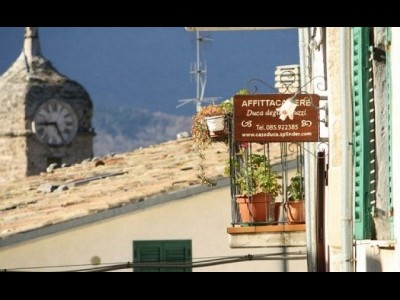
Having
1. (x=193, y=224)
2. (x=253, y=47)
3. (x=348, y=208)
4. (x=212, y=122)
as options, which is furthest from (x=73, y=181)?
(x=253, y=47)

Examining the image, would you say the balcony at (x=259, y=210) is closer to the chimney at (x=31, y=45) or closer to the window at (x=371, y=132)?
the window at (x=371, y=132)

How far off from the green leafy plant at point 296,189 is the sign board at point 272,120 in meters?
3.97

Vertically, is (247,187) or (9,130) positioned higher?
(9,130)

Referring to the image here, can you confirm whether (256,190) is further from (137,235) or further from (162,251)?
(137,235)

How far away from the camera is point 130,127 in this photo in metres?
82.4

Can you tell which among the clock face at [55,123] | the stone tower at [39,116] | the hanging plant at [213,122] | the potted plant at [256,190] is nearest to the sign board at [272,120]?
the potted plant at [256,190]

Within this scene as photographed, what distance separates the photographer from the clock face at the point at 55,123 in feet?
210

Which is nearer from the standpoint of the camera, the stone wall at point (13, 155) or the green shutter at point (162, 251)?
the green shutter at point (162, 251)

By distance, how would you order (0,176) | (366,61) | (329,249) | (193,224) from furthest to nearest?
(0,176) → (193,224) → (329,249) → (366,61)

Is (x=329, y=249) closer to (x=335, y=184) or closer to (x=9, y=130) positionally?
(x=335, y=184)

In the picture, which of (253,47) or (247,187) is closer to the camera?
(247,187)

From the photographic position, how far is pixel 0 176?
6056 cm

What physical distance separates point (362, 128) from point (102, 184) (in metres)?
13.4

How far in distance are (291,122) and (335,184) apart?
637 millimetres
